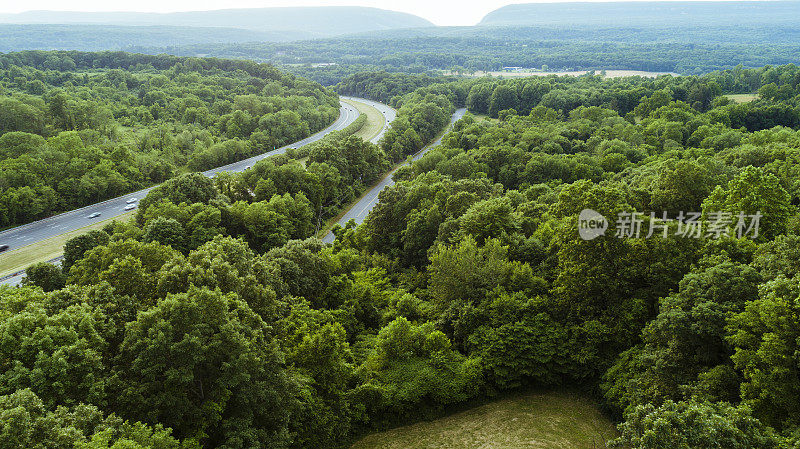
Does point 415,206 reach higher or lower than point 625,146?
lower

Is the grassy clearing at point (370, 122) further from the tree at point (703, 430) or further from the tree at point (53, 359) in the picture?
the tree at point (703, 430)

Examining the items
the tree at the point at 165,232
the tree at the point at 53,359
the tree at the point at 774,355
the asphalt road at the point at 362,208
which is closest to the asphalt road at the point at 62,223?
the tree at the point at 165,232

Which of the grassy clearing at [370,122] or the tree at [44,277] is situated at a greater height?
the grassy clearing at [370,122]

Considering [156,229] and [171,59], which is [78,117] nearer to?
[156,229]

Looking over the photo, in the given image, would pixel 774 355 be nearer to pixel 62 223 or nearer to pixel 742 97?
pixel 62 223

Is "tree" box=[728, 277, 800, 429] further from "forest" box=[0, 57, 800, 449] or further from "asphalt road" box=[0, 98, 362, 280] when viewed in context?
"asphalt road" box=[0, 98, 362, 280]

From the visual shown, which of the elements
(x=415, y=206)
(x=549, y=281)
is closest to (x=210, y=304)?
(x=549, y=281)
